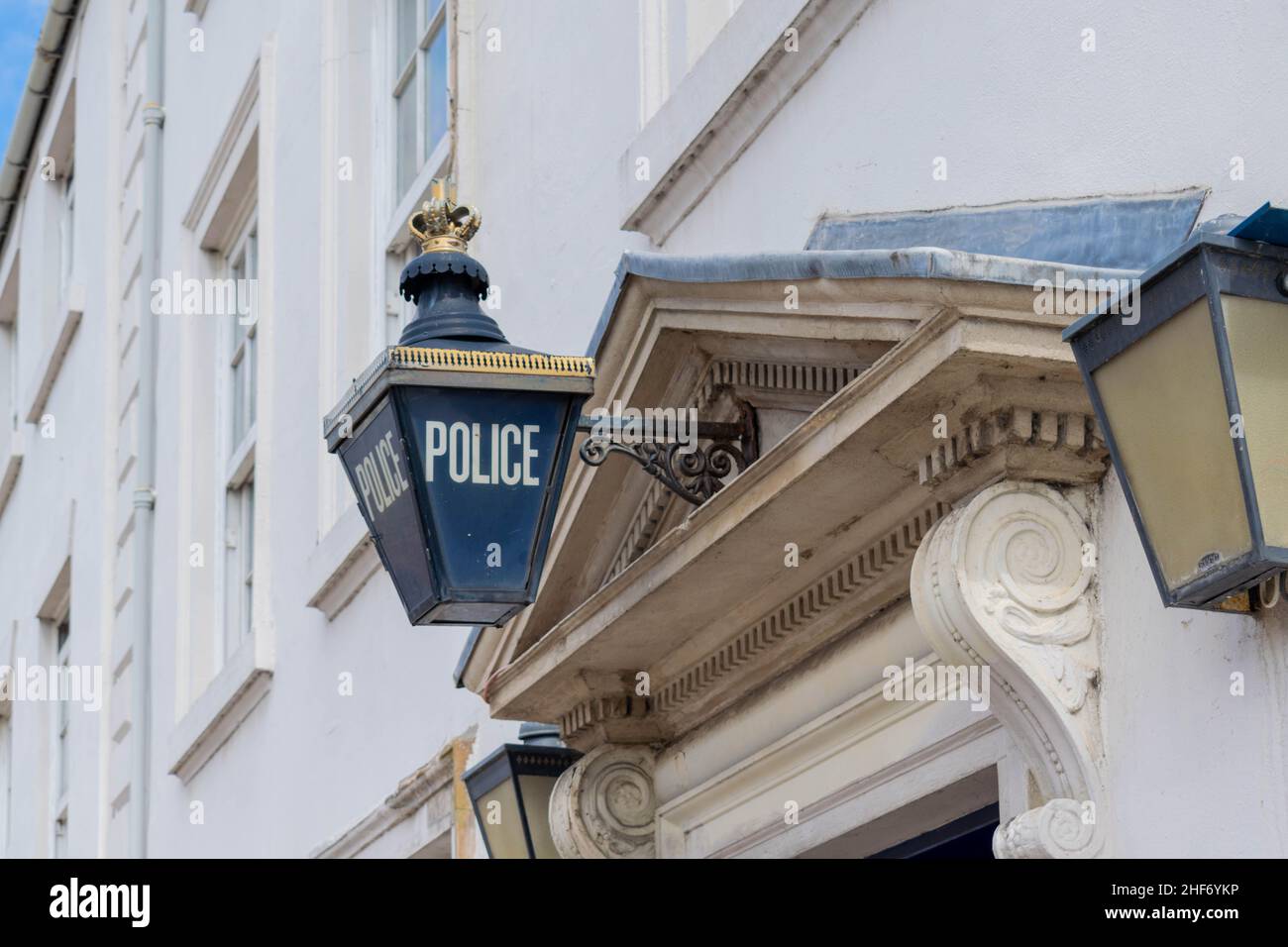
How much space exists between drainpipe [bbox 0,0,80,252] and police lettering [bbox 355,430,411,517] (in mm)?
11842

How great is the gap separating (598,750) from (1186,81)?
92.1 inches

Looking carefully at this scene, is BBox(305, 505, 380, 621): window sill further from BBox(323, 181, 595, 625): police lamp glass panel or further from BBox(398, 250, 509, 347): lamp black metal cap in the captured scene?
BBox(323, 181, 595, 625): police lamp glass panel

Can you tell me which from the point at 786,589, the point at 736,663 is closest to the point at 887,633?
the point at 786,589

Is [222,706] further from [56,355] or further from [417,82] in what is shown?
[56,355]

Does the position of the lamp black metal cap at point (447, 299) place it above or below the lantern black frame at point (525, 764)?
above

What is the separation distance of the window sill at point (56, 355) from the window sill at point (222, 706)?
462cm

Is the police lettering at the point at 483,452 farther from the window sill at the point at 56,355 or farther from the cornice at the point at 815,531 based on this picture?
the window sill at the point at 56,355

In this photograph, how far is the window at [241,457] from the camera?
10.3m

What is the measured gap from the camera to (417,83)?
860 cm

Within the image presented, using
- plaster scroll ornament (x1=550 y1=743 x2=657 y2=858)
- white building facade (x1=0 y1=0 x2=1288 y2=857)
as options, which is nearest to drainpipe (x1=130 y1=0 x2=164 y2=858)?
white building facade (x1=0 y1=0 x2=1288 y2=857)

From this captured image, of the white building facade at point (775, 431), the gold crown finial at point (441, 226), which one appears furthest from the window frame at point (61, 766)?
the gold crown finial at point (441, 226)

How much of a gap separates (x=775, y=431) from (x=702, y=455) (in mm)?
161

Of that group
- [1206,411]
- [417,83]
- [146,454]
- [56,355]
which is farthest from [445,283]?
[56,355]

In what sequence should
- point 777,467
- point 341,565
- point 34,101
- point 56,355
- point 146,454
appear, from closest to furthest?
point 777,467 → point 341,565 → point 146,454 → point 56,355 → point 34,101
